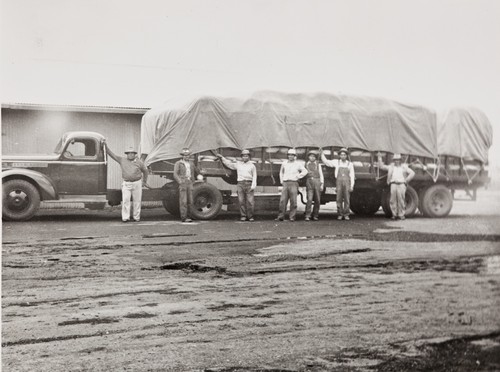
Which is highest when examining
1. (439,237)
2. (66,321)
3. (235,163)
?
(235,163)

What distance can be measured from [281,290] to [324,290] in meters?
0.30

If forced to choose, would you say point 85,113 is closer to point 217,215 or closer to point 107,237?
point 107,237

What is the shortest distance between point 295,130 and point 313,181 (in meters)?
0.85

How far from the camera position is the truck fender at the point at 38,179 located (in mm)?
7259

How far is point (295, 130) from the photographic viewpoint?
902cm

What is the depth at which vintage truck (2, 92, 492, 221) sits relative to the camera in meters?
6.88

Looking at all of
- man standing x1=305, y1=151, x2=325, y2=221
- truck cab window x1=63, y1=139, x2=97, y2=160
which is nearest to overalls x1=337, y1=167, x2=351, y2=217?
man standing x1=305, y1=151, x2=325, y2=221

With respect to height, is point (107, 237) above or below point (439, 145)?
below

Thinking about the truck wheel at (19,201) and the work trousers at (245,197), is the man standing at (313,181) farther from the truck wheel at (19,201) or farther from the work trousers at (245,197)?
the truck wheel at (19,201)

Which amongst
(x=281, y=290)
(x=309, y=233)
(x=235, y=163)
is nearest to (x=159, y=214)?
(x=309, y=233)

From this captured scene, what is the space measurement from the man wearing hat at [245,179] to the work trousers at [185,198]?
713mm

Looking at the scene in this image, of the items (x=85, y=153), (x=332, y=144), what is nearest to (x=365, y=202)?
(x=332, y=144)

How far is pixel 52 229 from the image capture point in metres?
5.89

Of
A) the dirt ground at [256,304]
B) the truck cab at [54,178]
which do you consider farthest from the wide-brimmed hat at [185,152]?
the dirt ground at [256,304]
